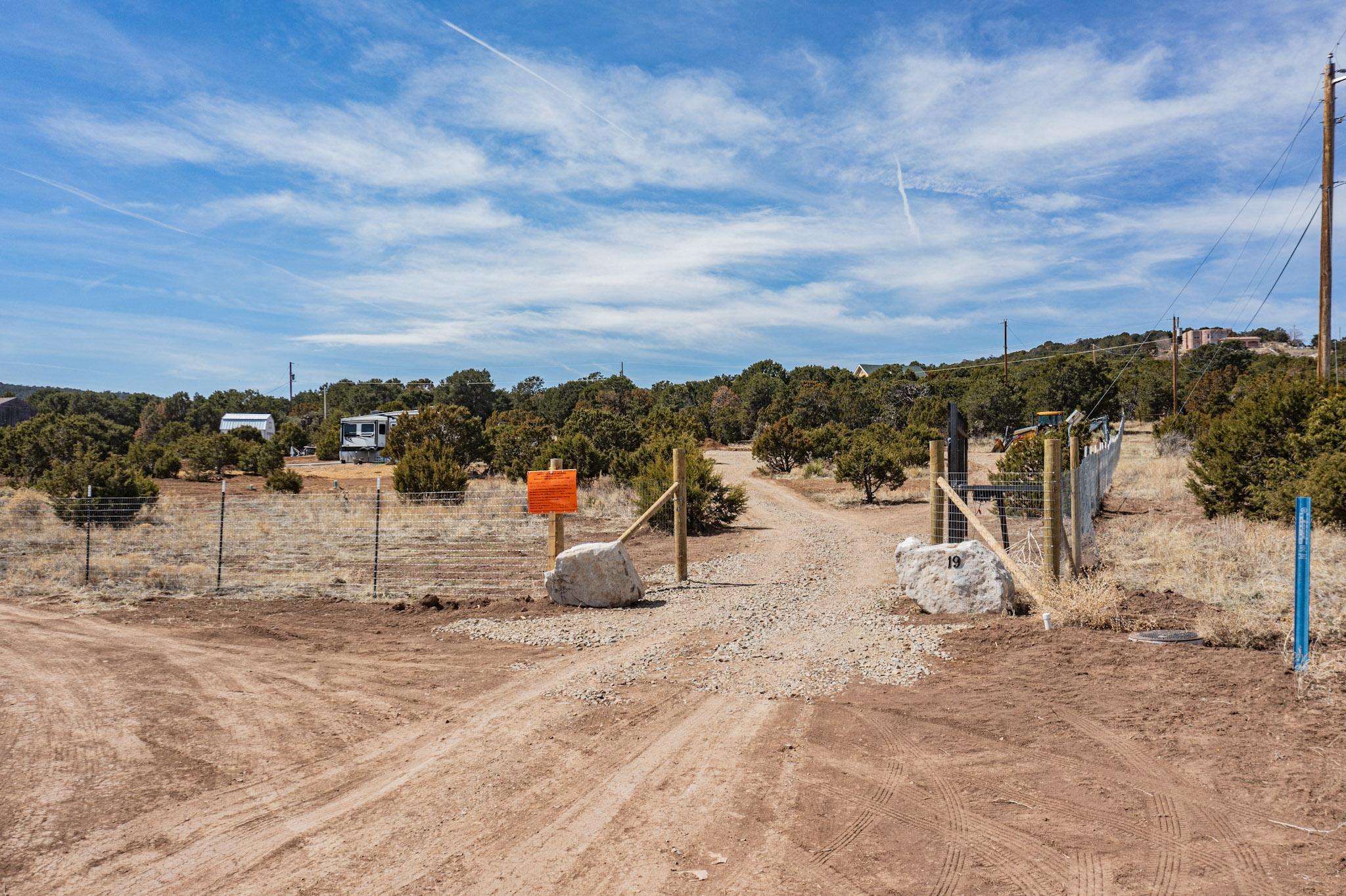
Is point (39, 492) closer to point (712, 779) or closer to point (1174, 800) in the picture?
point (712, 779)

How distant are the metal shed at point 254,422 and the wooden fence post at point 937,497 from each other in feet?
260

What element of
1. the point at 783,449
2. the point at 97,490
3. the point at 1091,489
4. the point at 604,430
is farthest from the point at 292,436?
the point at 1091,489

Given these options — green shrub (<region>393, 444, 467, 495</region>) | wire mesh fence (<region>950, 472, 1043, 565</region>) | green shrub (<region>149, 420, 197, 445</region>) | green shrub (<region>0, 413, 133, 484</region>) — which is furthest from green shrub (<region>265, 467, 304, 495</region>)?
green shrub (<region>149, 420, 197, 445</region>)

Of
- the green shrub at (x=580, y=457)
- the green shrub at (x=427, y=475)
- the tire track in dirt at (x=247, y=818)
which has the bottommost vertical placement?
A: the tire track in dirt at (x=247, y=818)

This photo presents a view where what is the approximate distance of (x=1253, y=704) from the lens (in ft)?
18.5

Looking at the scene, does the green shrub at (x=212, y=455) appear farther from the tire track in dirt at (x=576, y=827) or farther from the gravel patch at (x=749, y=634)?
the tire track in dirt at (x=576, y=827)

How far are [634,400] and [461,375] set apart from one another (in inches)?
764

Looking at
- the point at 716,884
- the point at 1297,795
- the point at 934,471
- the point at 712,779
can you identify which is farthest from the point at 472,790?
the point at 934,471

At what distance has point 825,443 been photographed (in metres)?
38.9

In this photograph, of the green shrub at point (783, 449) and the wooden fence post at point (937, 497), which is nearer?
the wooden fence post at point (937, 497)

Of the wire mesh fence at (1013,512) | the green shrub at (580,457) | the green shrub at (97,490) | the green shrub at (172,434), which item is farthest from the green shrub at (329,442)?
the wire mesh fence at (1013,512)

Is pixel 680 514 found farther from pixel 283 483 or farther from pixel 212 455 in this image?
pixel 212 455

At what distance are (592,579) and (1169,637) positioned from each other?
21.0 ft

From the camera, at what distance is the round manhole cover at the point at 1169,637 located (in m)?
7.22
